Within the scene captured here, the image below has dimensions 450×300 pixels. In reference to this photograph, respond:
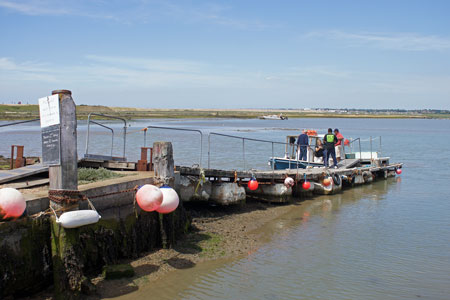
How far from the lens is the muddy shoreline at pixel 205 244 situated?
780 cm

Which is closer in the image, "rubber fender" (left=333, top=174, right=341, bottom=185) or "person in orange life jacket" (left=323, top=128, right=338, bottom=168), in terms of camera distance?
"rubber fender" (left=333, top=174, right=341, bottom=185)

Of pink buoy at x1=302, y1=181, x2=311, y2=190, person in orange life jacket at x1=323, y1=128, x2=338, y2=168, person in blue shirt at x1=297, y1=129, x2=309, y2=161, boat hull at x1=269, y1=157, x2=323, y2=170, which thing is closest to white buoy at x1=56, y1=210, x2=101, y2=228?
pink buoy at x1=302, y1=181, x2=311, y2=190

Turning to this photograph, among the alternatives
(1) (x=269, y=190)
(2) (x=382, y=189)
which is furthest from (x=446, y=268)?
(2) (x=382, y=189)

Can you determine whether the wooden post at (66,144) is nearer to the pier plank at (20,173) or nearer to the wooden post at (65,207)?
the wooden post at (65,207)

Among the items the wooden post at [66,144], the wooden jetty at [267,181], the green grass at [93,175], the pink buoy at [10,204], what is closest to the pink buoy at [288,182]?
the wooden jetty at [267,181]

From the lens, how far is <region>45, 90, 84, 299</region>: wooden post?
6.91 m

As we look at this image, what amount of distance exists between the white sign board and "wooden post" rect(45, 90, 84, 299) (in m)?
0.08

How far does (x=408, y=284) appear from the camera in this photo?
8797 millimetres

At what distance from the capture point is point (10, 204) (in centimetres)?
632

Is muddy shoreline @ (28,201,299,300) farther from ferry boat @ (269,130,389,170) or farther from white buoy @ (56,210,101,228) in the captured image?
ferry boat @ (269,130,389,170)

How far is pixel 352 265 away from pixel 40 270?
6479mm

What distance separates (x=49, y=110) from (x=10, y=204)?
1.74 m

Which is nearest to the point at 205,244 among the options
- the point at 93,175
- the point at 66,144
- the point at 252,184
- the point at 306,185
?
the point at 93,175

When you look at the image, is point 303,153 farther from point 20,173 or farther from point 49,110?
point 49,110
